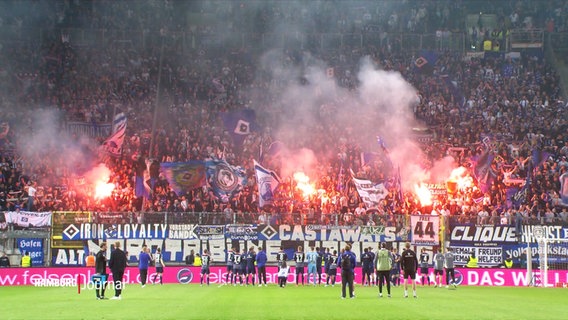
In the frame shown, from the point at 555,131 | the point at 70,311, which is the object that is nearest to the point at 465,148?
the point at 555,131

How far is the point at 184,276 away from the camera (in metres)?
43.8

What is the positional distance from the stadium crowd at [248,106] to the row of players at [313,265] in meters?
2.16

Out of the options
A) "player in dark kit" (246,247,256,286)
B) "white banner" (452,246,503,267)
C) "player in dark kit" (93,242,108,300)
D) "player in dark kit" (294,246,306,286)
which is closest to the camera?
"player in dark kit" (93,242,108,300)

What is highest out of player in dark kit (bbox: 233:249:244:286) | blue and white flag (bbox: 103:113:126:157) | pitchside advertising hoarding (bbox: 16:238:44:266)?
blue and white flag (bbox: 103:113:126:157)

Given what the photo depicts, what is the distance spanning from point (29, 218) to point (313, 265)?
14.2 metres

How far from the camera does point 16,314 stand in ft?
79.3

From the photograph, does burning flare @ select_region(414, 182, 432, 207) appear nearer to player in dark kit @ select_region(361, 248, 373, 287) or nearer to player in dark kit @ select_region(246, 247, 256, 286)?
player in dark kit @ select_region(361, 248, 373, 287)

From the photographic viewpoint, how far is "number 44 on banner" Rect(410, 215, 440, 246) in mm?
43594

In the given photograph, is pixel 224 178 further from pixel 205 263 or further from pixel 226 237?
pixel 205 263

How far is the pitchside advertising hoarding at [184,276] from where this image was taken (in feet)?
138

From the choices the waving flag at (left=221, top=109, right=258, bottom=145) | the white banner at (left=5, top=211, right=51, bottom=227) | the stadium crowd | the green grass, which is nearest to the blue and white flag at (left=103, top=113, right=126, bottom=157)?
the stadium crowd

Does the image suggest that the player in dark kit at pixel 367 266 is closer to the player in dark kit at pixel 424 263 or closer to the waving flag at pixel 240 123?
the player in dark kit at pixel 424 263

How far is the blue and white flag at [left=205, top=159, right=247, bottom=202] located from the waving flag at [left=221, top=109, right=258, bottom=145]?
4.05m

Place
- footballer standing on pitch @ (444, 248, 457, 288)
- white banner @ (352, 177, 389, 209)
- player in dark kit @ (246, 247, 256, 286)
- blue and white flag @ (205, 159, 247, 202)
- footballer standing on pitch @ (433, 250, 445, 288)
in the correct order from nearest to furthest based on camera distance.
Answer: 1. footballer standing on pitch @ (444, 248, 457, 288)
2. footballer standing on pitch @ (433, 250, 445, 288)
3. player in dark kit @ (246, 247, 256, 286)
4. white banner @ (352, 177, 389, 209)
5. blue and white flag @ (205, 159, 247, 202)
